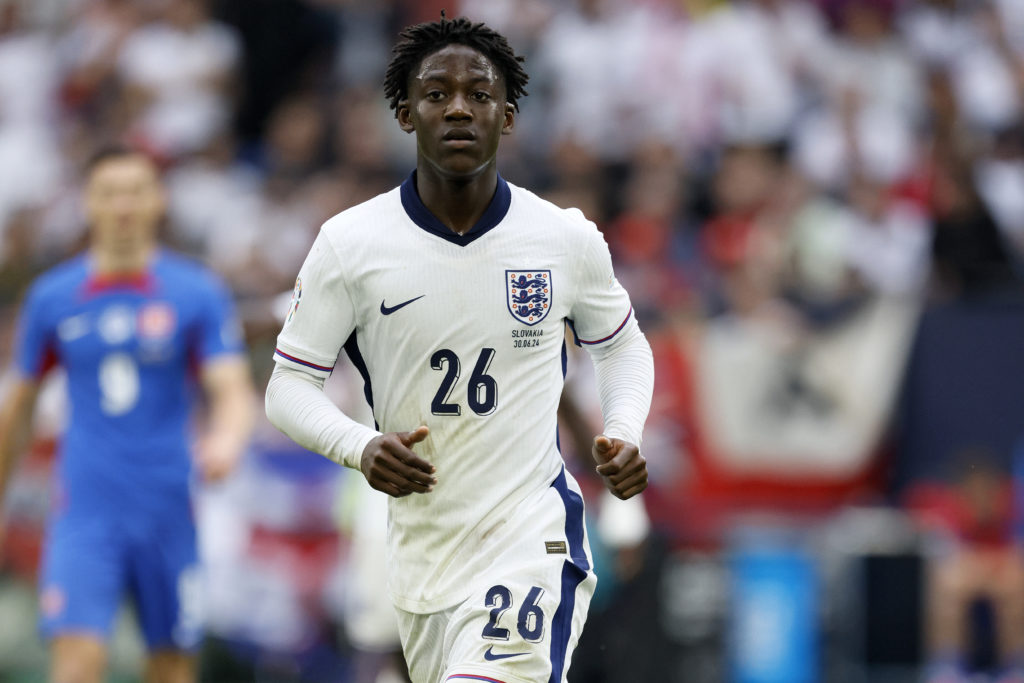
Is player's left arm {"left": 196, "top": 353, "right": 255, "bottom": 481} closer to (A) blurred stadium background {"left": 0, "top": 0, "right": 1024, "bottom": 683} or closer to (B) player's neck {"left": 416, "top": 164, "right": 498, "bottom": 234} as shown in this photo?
(A) blurred stadium background {"left": 0, "top": 0, "right": 1024, "bottom": 683}

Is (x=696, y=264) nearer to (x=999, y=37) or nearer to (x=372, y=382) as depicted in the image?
(x=999, y=37)

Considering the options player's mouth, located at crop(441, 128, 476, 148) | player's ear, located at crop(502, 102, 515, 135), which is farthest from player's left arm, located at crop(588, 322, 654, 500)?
player's mouth, located at crop(441, 128, 476, 148)

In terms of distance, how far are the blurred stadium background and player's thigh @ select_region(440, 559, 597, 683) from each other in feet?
11.2

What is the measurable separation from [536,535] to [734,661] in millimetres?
6145

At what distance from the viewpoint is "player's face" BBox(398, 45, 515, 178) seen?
4562mm

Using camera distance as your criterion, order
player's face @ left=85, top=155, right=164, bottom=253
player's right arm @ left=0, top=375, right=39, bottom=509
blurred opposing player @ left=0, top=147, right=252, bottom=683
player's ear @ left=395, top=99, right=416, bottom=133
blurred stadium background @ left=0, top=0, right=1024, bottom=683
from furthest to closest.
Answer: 1. blurred stadium background @ left=0, top=0, right=1024, bottom=683
2. player's face @ left=85, top=155, right=164, bottom=253
3. player's right arm @ left=0, top=375, right=39, bottom=509
4. blurred opposing player @ left=0, top=147, right=252, bottom=683
5. player's ear @ left=395, top=99, right=416, bottom=133

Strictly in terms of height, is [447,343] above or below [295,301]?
below

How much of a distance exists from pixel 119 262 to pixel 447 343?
3.25 m

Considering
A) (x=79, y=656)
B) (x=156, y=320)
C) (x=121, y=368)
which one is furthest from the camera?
(x=156, y=320)

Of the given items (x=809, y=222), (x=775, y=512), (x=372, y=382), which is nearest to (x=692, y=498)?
(x=775, y=512)

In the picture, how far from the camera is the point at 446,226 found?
4.75m

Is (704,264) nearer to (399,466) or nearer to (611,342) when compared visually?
(611,342)

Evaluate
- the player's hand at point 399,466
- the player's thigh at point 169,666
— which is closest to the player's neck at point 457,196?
the player's hand at point 399,466

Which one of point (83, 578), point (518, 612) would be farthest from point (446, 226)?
point (83, 578)
